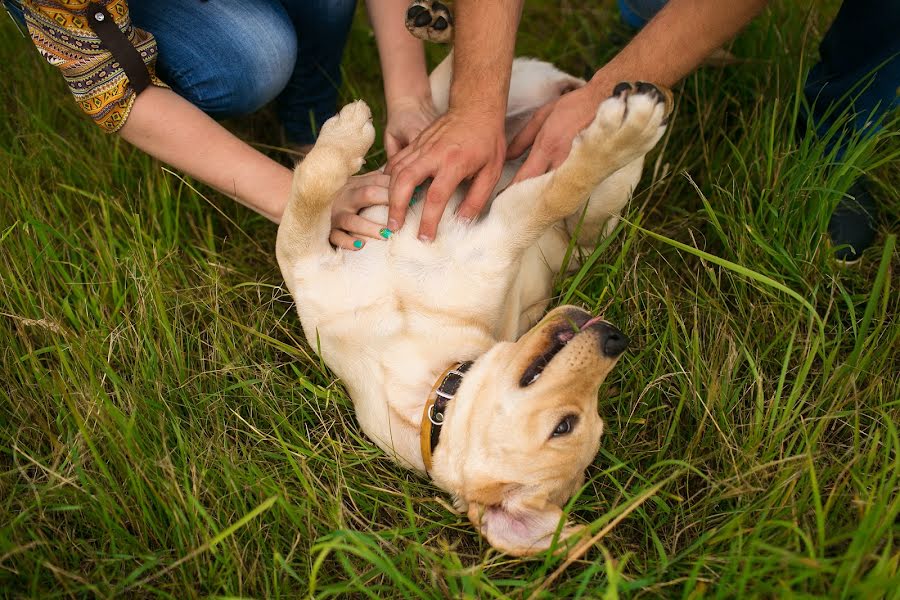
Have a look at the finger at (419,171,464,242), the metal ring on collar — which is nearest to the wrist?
the finger at (419,171,464,242)

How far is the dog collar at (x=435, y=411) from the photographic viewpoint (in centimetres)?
192

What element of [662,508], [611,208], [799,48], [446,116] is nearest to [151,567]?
[662,508]

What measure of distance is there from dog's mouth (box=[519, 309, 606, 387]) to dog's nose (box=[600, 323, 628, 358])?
0.05 m

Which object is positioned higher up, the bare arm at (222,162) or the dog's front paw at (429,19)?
the dog's front paw at (429,19)

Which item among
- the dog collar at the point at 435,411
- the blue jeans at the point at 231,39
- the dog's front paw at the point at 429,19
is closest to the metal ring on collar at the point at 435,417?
the dog collar at the point at 435,411

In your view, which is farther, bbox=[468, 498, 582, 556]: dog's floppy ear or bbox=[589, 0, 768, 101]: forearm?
bbox=[589, 0, 768, 101]: forearm

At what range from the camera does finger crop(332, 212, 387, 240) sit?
221 centimetres

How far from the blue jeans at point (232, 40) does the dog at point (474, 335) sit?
0.71 metres

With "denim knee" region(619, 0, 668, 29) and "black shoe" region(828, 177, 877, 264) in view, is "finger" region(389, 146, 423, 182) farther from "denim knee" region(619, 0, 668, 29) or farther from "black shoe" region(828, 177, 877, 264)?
"black shoe" region(828, 177, 877, 264)

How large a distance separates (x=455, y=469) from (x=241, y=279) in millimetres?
1274

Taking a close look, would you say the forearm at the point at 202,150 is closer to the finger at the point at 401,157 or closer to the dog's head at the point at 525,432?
the finger at the point at 401,157

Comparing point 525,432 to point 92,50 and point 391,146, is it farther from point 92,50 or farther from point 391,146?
point 92,50

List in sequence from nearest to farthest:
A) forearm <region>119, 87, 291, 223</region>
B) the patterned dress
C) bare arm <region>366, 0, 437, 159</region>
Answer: the patterned dress
forearm <region>119, 87, 291, 223</region>
bare arm <region>366, 0, 437, 159</region>

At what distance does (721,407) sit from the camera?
2.09m
